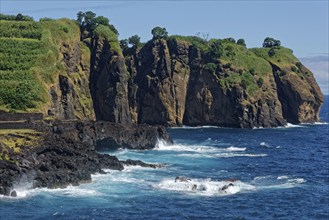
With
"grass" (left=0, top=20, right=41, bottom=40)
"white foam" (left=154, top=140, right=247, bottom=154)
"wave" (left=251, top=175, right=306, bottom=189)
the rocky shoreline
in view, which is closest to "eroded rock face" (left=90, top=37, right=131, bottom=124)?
"grass" (left=0, top=20, right=41, bottom=40)

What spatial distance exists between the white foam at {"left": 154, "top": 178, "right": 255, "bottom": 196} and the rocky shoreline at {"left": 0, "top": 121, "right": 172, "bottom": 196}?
44.6 ft

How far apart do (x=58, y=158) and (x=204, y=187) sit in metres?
24.9

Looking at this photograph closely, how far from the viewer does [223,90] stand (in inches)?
7707

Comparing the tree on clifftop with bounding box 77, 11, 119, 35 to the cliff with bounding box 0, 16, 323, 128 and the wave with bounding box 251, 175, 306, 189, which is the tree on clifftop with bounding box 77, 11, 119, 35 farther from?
the wave with bounding box 251, 175, 306, 189

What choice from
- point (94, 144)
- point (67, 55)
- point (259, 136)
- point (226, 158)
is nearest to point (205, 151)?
point (226, 158)

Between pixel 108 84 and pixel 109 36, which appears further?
pixel 109 36

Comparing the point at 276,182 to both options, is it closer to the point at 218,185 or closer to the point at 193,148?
the point at 218,185

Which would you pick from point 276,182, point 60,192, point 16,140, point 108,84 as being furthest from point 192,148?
point 60,192

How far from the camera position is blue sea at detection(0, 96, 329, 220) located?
7812 cm

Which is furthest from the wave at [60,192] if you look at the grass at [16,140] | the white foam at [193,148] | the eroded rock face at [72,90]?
the white foam at [193,148]

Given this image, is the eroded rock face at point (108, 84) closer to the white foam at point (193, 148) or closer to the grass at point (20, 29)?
the grass at point (20, 29)

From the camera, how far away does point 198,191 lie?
301ft

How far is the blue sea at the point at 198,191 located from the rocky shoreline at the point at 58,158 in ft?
6.67

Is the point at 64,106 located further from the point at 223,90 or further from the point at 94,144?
the point at 223,90
